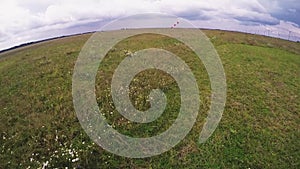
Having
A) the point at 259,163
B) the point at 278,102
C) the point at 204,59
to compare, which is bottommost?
the point at 259,163

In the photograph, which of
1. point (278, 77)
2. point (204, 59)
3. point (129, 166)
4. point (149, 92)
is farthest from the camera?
point (204, 59)

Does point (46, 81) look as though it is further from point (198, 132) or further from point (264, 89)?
point (264, 89)

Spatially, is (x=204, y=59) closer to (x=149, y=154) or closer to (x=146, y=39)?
(x=146, y=39)

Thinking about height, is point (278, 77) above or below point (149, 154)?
above

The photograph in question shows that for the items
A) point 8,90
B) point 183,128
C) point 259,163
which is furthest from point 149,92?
point 8,90

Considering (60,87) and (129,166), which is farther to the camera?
(60,87)

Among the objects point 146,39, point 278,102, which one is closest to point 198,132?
point 278,102

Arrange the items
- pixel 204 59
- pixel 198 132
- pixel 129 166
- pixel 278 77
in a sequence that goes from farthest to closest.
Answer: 1. pixel 204 59
2. pixel 278 77
3. pixel 198 132
4. pixel 129 166
